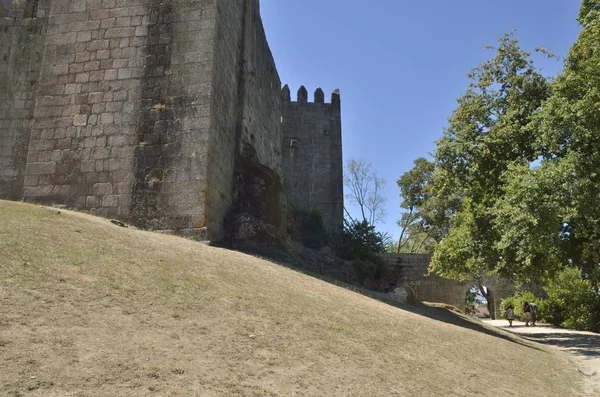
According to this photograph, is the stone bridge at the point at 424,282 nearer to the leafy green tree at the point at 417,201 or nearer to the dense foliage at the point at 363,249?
the dense foliage at the point at 363,249

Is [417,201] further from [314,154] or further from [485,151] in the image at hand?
[485,151]

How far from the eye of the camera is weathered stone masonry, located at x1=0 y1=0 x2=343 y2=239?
11078mm

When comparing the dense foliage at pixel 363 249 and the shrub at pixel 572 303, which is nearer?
the dense foliage at pixel 363 249

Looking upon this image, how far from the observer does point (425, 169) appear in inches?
1517

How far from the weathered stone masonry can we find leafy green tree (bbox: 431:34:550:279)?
5840 mm

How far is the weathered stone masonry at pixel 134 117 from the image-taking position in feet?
36.3

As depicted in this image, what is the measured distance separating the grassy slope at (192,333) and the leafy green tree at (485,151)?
5934 mm

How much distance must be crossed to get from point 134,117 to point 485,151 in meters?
10.2

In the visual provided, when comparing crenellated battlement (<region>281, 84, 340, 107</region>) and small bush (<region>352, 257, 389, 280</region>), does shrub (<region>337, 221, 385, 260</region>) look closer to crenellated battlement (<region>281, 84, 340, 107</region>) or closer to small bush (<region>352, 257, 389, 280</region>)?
small bush (<region>352, 257, 389, 280</region>)

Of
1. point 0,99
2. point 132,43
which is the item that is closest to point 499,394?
point 132,43

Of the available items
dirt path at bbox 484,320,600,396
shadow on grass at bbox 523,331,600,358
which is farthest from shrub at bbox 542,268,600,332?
dirt path at bbox 484,320,600,396

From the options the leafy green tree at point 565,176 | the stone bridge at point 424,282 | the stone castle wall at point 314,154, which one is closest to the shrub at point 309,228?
the stone castle wall at point 314,154

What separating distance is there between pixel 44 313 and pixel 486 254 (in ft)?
41.4

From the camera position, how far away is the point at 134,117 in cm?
1151
